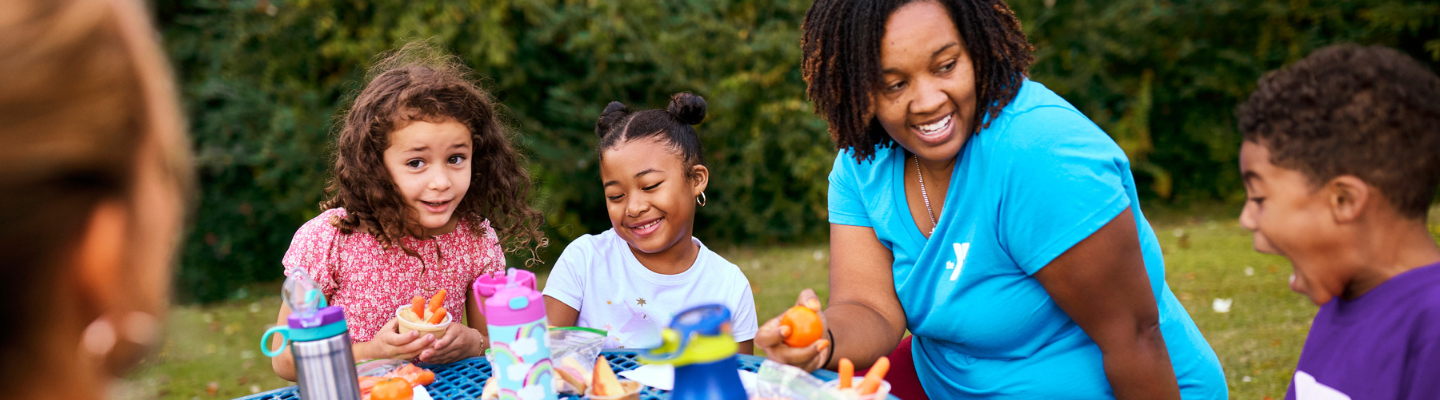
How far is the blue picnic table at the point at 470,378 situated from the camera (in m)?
1.93

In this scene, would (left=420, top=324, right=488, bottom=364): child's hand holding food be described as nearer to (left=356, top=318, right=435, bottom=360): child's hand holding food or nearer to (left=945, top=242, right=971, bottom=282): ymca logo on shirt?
(left=356, top=318, right=435, bottom=360): child's hand holding food

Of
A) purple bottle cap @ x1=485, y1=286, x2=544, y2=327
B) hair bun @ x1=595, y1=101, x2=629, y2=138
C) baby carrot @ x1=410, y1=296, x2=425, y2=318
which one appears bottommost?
baby carrot @ x1=410, y1=296, x2=425, y2=318

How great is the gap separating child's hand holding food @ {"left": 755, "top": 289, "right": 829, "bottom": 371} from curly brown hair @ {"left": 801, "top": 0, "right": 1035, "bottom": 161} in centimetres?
62

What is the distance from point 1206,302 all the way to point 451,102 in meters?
4.21

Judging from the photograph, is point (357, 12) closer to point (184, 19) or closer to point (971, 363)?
point (184, 19)

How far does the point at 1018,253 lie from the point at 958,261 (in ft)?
0.53

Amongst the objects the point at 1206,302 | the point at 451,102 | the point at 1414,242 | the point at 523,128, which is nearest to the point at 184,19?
the point at 523,128

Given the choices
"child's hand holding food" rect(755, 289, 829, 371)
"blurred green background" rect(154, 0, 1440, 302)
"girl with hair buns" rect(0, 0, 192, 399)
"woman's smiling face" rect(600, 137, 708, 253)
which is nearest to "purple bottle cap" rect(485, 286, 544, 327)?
"child's hand holding food" rect(755, 289, 829, 371)

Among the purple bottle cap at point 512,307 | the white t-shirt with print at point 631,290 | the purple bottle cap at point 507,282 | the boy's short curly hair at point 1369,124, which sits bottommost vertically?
the white t-shirt with print at point 631,290

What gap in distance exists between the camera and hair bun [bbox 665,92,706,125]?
296cm

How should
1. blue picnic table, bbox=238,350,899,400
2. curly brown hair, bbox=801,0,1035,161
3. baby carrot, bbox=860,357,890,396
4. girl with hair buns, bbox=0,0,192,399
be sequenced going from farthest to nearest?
curly brown hair, bbox=801,0,1035,161, blue picnic table, bbox=238,350,899,400, baby carrot, bbox=860,357,890,396, girl with hair buns, bbox=0,0,192,399

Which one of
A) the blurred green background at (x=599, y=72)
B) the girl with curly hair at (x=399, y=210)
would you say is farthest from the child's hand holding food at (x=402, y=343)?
the blurred green background at (x=599, y=72)

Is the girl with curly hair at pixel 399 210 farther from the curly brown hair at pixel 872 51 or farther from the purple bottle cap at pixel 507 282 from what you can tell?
the curly brown hair at pixel 872 51

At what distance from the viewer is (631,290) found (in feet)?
9.50
